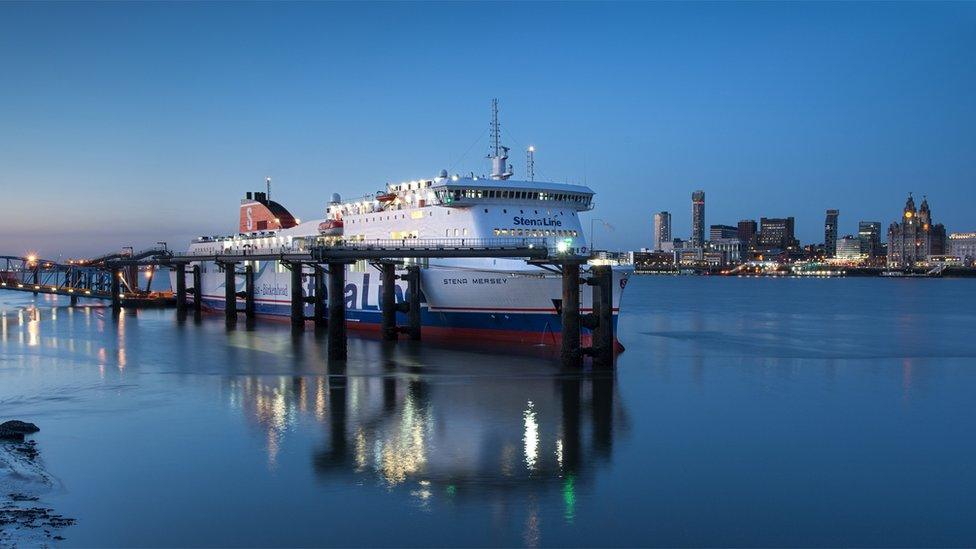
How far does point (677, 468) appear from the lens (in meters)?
16.1

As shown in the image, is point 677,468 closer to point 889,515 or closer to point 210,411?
point 889,515

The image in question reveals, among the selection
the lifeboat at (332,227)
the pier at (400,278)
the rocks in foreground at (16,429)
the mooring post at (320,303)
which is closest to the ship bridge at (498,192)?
the pier at (400,278)

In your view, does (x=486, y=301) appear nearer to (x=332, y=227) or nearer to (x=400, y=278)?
(x=400, y=278)

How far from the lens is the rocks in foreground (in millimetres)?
17703

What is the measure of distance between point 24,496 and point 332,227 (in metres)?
33.1

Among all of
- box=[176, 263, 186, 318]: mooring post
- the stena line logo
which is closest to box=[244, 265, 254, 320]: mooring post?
box=[176, 263, 186, 318]: mooring post

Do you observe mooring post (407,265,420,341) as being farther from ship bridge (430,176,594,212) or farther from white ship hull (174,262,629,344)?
ship bridge (430,176,594,212)

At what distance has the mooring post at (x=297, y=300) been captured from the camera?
44.4 meters

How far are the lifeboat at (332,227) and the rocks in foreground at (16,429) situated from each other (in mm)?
27263

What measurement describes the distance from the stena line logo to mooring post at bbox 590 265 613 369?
7.49 meters

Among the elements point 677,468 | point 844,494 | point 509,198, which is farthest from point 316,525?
point 509,198

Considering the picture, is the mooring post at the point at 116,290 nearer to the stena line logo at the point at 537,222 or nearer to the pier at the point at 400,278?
the pier at the point at 400,278

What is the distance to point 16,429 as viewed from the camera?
720 inches

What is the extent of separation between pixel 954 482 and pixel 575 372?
44.6 ft
